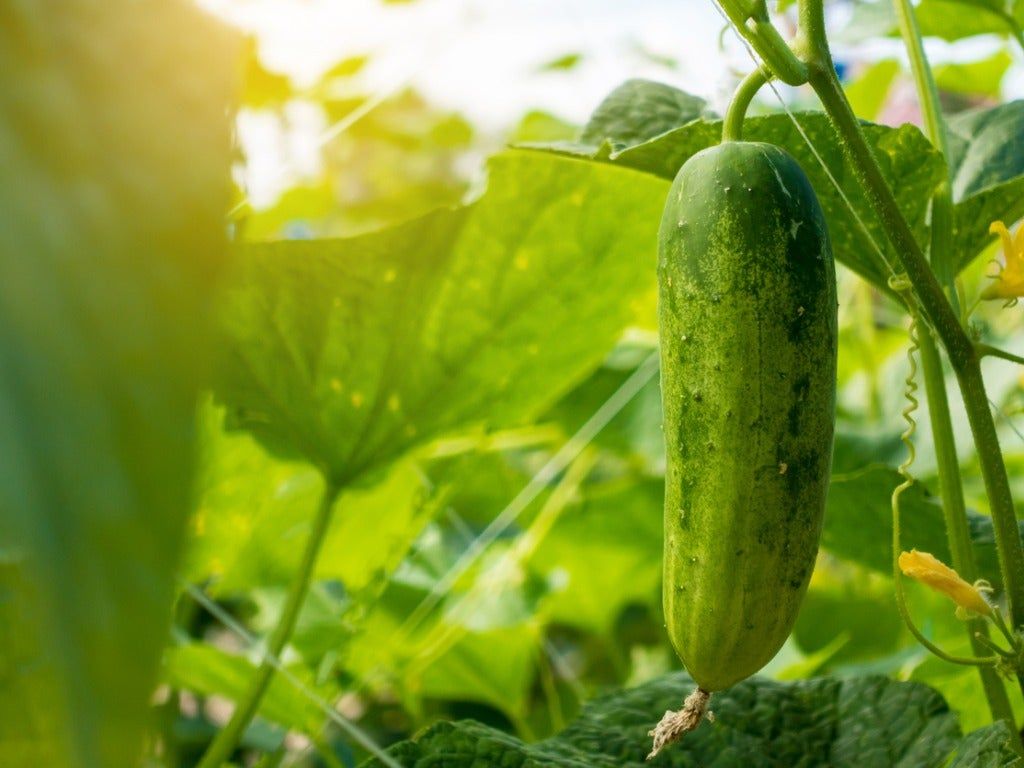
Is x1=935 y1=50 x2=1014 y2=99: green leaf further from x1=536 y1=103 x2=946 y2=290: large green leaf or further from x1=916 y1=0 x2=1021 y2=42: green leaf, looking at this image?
x1=536 y1=103 x2=946 y2=290: large green leaf

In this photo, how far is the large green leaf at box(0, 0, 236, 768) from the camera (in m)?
0.17

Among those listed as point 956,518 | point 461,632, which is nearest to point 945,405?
point 956,518

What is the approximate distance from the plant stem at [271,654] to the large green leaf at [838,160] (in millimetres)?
327

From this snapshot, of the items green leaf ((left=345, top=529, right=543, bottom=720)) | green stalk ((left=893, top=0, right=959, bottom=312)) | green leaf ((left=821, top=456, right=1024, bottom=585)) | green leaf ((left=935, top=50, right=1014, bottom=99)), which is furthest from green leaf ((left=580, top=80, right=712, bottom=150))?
green leaf ((left=935, top=50, right=1014, bottom=99))

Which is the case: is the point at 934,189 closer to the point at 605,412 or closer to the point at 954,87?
the point at 605,412

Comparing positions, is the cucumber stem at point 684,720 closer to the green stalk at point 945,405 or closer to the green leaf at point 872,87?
the green stalk at point 945,405

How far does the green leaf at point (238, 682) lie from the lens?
2.85 feet

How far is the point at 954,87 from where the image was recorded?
1.39m

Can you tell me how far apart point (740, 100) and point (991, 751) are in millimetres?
326

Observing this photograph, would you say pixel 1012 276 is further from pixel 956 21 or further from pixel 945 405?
pixel 956 21

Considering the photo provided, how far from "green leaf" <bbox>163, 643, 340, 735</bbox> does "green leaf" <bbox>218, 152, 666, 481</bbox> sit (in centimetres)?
19

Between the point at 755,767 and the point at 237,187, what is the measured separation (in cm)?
44

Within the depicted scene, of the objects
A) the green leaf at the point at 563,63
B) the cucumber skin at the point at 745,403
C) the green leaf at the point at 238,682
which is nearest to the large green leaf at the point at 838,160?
the cucumber skin at the point at 745,403

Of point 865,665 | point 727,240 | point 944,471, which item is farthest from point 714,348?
point 865,665
